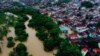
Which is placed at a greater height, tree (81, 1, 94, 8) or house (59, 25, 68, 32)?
house (59, 25, 68, 32)

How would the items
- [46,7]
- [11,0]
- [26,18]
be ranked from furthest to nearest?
1. [11,0]
2. [46,7]
3. [26,18]

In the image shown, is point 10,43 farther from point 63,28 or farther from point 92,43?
point 92,43

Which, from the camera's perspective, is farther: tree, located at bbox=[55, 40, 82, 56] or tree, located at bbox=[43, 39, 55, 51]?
tree, located at bbox=[43, 39, 55, 51]

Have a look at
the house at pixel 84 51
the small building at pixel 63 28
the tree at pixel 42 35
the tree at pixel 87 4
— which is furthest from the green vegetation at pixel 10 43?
the tree at pixel 87 4

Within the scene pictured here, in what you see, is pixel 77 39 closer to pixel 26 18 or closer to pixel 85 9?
pixel 26 18

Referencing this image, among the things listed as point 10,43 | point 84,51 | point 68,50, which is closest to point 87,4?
point 10,43

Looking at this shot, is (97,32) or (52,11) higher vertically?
(52,11)

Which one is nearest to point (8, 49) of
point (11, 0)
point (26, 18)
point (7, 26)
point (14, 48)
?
point (14, 48)

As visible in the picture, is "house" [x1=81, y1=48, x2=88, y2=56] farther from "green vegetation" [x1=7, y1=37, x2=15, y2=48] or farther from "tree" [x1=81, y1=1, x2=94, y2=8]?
"tree" [x1=81, y1=1, x2=94, y2=8]

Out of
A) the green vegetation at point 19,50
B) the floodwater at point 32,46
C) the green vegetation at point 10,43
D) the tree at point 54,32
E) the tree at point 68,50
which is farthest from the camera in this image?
the tree at point 54,32

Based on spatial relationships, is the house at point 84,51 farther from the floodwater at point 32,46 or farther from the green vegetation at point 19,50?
the green vegetation at point 19,50

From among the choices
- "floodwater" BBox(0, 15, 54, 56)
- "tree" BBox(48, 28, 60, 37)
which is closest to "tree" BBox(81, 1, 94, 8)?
"floodwater" BBox(0, 15, 54, 56)
